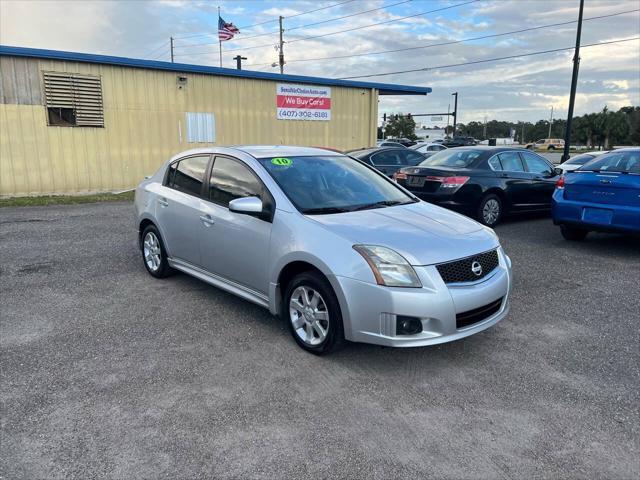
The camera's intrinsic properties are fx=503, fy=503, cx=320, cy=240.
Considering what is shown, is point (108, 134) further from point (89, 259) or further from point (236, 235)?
point (236, 235)

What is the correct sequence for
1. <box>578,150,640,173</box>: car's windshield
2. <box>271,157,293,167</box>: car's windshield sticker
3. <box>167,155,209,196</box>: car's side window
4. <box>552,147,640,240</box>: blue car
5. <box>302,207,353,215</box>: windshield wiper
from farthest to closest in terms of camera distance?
<box>578,150,640,173</box>: car's windshield → <box>552,147,640,240</box>: blue car → <box>167,155,209,196</box>: car's side window → <box>271,157,293,167</box>: car's windshield sticker → <box>302,207,353,215</box>: windshield wiper

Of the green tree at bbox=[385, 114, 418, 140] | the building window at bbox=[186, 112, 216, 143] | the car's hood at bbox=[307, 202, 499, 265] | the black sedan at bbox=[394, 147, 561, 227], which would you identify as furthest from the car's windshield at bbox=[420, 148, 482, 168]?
the green tree at bbox=[385, 114, 418, 140]

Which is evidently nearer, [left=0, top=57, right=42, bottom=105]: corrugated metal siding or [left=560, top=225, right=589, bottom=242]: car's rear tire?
[left=560, top=225, right=589, bottom=242]: car's rear tire

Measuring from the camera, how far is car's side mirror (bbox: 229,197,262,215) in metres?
4.16

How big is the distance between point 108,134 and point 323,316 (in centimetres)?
1281

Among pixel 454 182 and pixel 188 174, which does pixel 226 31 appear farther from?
pixel 188 174

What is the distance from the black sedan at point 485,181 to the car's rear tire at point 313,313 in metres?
5.51

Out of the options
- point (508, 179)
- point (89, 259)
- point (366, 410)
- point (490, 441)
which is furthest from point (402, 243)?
point (508, 179)

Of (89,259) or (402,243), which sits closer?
(402,243)

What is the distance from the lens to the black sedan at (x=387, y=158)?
12.2m

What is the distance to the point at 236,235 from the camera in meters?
4.50

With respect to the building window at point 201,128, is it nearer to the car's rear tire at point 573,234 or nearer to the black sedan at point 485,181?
the black sedan at point 485,181

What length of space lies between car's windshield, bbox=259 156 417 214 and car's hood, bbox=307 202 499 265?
210 millimetres

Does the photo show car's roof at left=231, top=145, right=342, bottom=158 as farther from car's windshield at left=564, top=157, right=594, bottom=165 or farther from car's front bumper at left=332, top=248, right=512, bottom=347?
car's windshield at left=564, top=157, right=594, bottom=165
